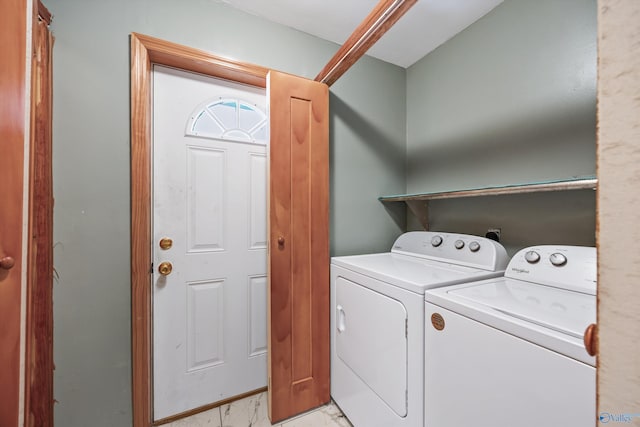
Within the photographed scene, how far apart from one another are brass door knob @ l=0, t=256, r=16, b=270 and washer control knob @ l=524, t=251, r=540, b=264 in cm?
183

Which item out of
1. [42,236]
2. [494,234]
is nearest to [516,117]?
[494,234]

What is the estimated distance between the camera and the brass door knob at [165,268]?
1.38 meters

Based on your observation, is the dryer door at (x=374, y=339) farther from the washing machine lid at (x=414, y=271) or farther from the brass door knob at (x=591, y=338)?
the brass door knob at (x=591, y=338)

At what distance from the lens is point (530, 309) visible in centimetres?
75

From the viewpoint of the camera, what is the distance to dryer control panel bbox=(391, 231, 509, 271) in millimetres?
1219

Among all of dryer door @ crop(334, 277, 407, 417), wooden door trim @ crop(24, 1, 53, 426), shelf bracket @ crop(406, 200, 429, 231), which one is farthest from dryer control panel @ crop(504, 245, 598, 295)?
wooden door trim @ crop(24, 1, 53, 426)

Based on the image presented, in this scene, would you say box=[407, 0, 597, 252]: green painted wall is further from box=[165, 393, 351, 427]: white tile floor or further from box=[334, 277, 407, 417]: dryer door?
box=[165, 393, 351, 427]: white tile floor

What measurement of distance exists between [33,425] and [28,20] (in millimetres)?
1547

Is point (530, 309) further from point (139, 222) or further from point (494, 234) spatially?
point (139, 222)

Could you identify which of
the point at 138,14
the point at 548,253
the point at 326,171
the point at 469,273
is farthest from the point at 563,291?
the point at 138,14

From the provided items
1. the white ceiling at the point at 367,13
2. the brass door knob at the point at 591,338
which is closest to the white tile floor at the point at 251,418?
the brass door knob at the point at 591,338

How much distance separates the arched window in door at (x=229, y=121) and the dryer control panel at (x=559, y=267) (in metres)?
1.46

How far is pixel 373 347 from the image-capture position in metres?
1.20

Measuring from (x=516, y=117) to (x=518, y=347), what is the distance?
51.0 inches
